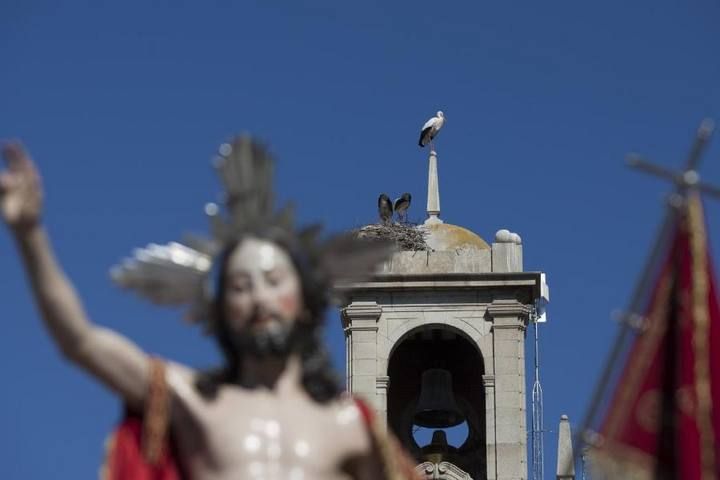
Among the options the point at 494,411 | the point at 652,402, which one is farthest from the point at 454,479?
the point at 652,402

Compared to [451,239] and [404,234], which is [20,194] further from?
[451,239]

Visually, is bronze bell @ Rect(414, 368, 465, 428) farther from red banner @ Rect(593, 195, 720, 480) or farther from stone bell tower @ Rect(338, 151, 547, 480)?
red banner @ Rect(593, 195, 720, 480)

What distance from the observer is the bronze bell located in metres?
42.3

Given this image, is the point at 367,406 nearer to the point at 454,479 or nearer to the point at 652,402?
the point at 652,402

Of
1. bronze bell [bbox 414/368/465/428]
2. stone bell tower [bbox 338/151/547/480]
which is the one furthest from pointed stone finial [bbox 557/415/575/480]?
bronze bell [bbox 414/368/465/428]

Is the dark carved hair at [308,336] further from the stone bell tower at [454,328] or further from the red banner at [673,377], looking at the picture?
the stone bell tower at [454,328]

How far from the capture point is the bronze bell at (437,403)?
42.3 m

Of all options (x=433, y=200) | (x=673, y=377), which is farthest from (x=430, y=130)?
(x=673, y=377)

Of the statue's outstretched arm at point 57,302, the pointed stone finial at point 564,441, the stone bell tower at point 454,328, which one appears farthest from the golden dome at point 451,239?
the statue's outstretched arm at point 57,302

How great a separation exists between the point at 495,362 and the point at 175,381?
31.9m

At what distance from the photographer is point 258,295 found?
10211mm

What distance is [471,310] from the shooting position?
138 ft

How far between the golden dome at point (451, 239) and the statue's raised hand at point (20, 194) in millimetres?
32689

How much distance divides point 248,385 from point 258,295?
1.03 feet
